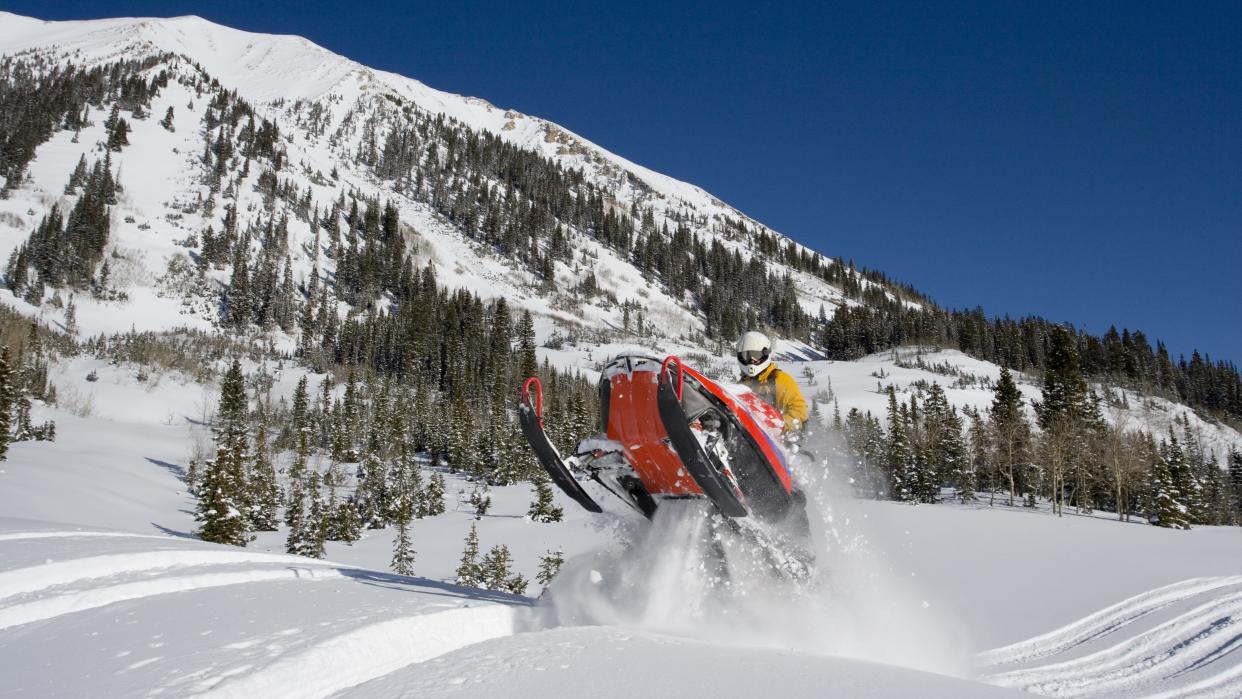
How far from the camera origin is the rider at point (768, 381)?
5.89 meters

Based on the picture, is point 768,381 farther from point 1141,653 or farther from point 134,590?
→ point 134,590

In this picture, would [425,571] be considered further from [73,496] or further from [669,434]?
[669,434]

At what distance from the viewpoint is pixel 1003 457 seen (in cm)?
4472

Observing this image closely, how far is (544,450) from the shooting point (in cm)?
531

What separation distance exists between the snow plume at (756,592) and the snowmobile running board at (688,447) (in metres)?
0.84

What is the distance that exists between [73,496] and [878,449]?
5137cm

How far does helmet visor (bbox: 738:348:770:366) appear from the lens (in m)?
6.01

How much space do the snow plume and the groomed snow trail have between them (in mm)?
682

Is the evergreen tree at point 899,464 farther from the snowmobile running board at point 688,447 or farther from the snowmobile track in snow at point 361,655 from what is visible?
the snowmobile track in snow at point 361,655

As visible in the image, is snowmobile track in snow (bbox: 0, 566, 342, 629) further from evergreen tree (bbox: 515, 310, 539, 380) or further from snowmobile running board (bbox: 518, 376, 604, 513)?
evergreen tree (bbox: 515, 310, 539, 380)

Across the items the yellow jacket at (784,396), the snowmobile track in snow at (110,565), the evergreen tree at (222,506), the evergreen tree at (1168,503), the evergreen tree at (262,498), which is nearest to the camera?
the snowmobile track in snow at (110,565)

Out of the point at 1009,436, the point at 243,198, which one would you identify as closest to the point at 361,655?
the point at 1009,436

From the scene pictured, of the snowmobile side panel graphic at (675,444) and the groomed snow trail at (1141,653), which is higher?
the snowmobile side panel graphic at (675,444)

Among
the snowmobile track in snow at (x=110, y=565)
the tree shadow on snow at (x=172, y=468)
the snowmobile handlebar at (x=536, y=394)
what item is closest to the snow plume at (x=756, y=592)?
the snowmobile handlebar at (x=536, y=394)
